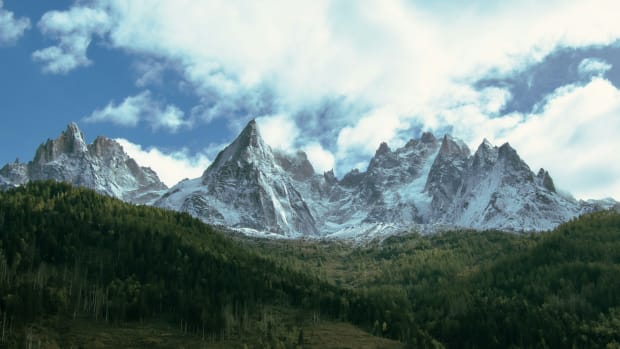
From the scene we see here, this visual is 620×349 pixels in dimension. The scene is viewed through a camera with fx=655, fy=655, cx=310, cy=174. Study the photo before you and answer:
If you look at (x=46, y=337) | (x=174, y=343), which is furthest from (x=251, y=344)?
(x=46, y=337)

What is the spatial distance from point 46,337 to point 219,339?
164 ft

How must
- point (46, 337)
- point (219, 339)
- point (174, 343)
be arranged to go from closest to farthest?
point (46, 337), point (174, 343), point (219, 339)

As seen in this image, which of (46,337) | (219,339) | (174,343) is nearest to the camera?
(46,337)

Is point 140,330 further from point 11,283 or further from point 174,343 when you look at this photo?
point 11,283

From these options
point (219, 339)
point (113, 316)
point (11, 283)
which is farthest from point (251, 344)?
point (11, 283)

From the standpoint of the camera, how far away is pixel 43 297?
616 ft

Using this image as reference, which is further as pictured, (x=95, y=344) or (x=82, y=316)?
(x=82, y=316)

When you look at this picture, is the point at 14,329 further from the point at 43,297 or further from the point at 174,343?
the point at 174,343

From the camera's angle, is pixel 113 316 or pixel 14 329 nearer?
A: pixel 14 329

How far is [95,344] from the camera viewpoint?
17288 centimetres

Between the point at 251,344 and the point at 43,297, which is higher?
the point at 43,297

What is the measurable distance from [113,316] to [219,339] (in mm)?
32529

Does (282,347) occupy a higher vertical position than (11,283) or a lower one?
lower

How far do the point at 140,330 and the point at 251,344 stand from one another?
32.8 meters
